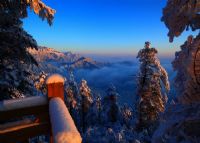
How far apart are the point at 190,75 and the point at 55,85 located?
378cm

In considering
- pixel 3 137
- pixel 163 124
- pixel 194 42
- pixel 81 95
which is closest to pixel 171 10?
pixel 194 42

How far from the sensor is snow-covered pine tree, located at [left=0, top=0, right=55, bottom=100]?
9.02 m

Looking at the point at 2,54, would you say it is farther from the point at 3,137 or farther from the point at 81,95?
the point at 81,95

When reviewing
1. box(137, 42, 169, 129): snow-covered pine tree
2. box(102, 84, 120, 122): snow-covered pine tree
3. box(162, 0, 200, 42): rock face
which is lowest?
box(102, 84, 120, 122): snow-covered pine tree

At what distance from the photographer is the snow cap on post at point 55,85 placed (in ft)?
13.1

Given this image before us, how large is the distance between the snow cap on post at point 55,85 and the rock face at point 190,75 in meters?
3.63

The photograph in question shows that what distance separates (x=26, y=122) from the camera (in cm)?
387

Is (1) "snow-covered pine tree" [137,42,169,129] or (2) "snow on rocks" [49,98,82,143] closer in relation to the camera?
(2) "snow on rocks" [49,98,82,143]

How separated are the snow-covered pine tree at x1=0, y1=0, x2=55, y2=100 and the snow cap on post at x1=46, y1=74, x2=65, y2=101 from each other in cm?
538

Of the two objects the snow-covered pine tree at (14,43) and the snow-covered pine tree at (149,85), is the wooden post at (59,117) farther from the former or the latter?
the snow-covered pine tree at (149,85)

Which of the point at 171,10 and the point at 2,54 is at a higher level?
A: the point at 171,10

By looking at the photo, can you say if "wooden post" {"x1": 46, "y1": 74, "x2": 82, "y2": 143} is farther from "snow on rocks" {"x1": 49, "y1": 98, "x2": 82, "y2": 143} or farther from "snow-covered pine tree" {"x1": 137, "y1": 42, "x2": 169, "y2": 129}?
"snow-covered pine tree" {"x1": 137, "y1": 42, "x2": 169, "y2": 129}

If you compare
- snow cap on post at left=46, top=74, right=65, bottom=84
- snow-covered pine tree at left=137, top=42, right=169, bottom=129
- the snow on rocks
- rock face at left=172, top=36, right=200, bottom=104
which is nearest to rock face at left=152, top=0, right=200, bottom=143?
rock face at left=172, top=36, right=200, bottom=104

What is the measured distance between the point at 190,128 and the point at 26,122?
4361 mm
